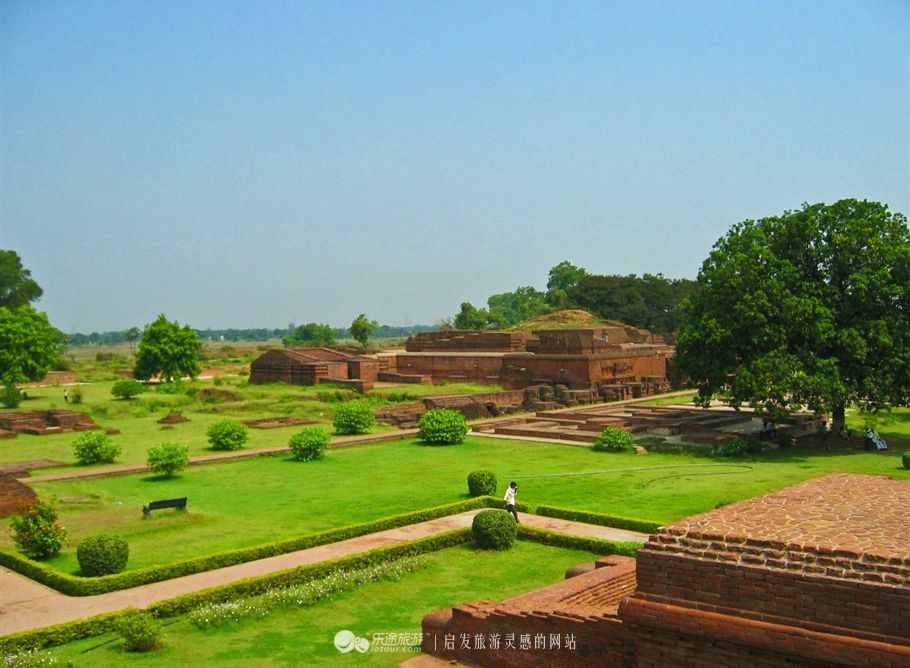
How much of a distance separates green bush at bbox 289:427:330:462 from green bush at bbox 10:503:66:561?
8.02 metres

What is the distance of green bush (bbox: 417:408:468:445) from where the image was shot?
21609mm

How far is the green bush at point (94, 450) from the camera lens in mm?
18406

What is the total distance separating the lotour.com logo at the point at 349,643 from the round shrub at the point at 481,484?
647cm

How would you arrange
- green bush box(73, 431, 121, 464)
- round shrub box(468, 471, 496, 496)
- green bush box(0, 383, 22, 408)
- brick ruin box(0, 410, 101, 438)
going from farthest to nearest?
green bush box(0, 383, 22, 408) < brick ruin box(0, 410, 101, 438) < green bush box(73, 431, 121, 464) < round shrub box(468, 471, 496, 496)

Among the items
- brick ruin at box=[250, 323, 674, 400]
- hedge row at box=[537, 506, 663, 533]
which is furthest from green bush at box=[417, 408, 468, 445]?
brick ruin at box=[250, 323, 674, 400]

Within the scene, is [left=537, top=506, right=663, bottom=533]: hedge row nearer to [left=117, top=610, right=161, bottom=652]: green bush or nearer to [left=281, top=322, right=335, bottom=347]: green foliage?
[left=117, top=610, right=161, bottom=652]: green bush

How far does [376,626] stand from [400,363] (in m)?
32.8

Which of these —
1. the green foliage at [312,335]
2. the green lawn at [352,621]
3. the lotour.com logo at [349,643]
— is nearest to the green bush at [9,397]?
the green lawn at [352,621]

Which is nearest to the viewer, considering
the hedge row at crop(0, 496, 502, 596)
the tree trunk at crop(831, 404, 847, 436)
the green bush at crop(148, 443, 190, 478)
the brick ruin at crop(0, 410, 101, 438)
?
the hedge row at crop(0, 496, 502, 596)

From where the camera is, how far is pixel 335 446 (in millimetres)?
21188

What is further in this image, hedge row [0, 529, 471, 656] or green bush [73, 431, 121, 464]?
green bush [73, 431, 121, 464]

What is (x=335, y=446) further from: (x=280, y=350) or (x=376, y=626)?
(x=280, y=350)

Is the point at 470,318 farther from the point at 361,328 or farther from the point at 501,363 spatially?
the point at 501,363

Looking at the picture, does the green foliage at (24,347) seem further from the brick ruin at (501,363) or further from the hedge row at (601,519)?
the hedge row at (601,519)
